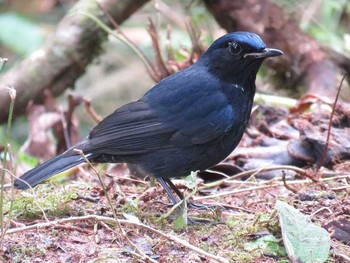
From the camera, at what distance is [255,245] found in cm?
327

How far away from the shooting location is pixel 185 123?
13.2ft

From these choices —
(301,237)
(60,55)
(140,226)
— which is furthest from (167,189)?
(60,55)

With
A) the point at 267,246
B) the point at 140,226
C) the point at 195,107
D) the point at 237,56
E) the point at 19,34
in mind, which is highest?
the point at 19,34

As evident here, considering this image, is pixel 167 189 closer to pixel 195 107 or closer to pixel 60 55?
pixel 195 107

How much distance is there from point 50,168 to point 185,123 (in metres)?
0.81

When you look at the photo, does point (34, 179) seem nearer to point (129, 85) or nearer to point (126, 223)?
point (126, 223)

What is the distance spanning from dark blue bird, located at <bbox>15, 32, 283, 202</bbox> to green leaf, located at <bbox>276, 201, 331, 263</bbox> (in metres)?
0.83

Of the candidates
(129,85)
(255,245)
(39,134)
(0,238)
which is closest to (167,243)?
(255,245)

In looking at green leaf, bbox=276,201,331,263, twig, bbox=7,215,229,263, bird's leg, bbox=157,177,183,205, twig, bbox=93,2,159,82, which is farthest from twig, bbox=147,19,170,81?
green leaf, bbox=276,201,331,263

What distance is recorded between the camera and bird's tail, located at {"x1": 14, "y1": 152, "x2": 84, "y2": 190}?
3854 mm

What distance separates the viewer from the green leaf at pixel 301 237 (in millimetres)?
3002

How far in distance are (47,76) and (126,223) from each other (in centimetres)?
315

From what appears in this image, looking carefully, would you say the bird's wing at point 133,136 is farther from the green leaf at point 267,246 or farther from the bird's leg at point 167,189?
the green leaf at point 267,246

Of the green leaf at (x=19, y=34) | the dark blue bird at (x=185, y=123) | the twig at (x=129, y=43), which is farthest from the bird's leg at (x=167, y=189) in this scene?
the green leaf at (x=19, y=34)
